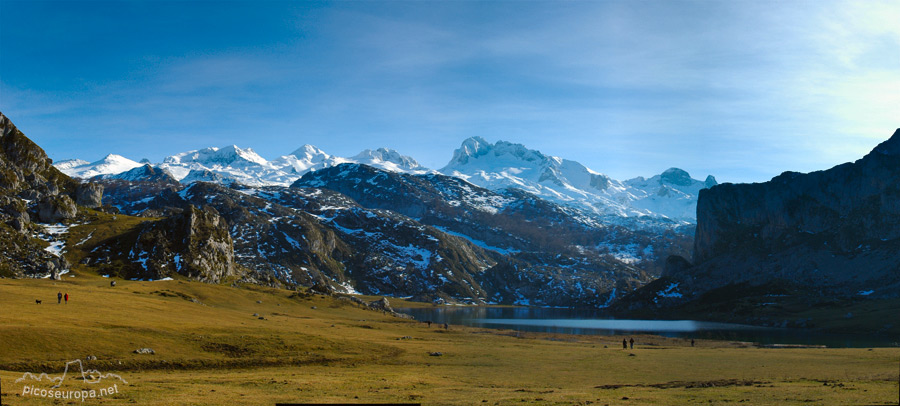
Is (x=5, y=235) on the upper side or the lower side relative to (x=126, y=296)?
upper

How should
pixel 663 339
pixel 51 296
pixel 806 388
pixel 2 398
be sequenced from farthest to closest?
1. pixel 663 339
2. pixel 51 296
3. pixel 806 388
4. pixel 2 398

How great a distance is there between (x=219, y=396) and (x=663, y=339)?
128m

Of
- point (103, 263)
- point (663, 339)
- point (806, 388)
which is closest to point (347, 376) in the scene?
point (806, 388)

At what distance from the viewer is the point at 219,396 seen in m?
42.4

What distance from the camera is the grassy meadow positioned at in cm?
4378

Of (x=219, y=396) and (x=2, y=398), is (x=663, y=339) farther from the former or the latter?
(x=2, y=398)
